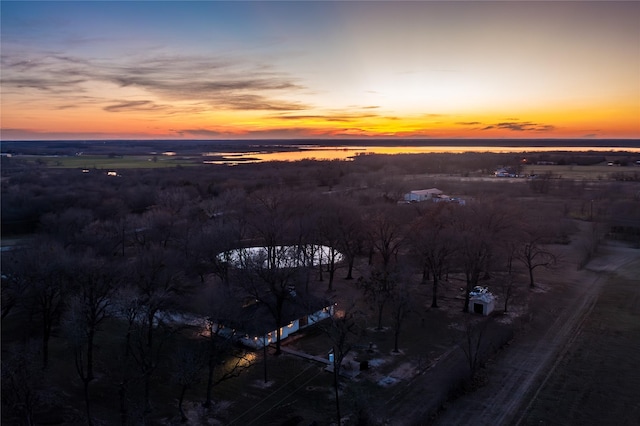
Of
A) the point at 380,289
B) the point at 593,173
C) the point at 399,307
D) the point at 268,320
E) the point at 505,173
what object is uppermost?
the point at 505,173

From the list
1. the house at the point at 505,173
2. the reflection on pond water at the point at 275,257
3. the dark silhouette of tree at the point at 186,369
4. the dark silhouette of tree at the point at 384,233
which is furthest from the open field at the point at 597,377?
the house at the point at 505,173

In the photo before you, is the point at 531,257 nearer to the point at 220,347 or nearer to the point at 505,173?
the point at 220,347

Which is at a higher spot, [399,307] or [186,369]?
[399,307]

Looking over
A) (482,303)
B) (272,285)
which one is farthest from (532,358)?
(272,285)

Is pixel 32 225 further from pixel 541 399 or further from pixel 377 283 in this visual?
pixel 541 399

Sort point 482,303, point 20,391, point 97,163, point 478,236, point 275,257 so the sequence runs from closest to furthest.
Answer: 1. point 20,391
2. point 275,257
3. point 482,303
4. point 478,236
5. point 97,163

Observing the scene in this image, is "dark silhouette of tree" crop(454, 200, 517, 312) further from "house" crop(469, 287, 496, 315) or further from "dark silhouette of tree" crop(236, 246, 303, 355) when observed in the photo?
"dark silhouette of tree" crop(236, 246, 303, 355)
